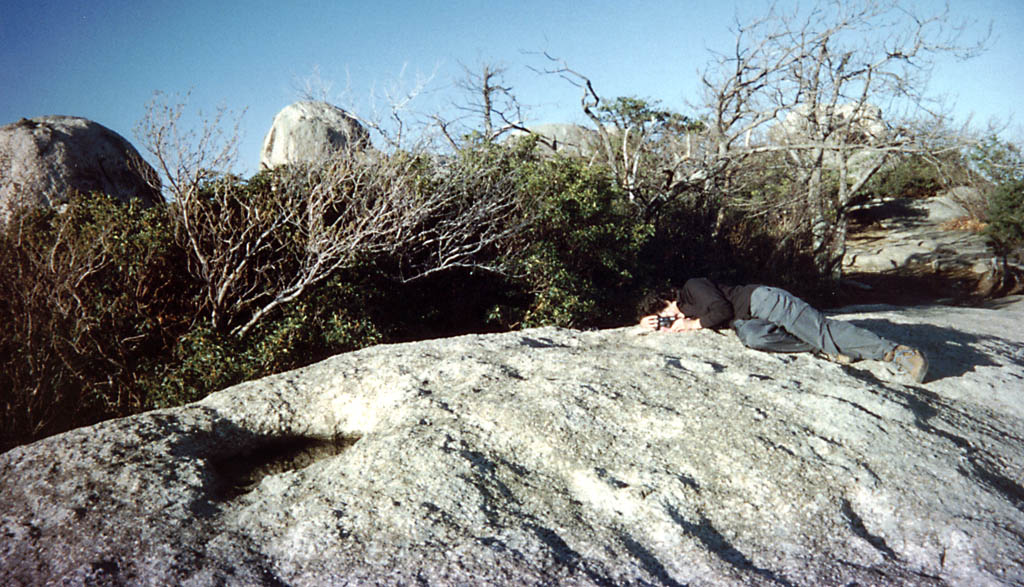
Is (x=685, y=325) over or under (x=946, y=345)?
over

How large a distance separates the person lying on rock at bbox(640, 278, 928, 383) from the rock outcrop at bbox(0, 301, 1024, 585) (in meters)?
→ 0.34

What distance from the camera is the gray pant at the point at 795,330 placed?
14.6 ft

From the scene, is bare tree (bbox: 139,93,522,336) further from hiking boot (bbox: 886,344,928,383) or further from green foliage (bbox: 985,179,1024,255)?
green foliage (bbox: 985,179,1024,255)

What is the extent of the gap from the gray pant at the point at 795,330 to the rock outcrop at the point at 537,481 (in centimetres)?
46

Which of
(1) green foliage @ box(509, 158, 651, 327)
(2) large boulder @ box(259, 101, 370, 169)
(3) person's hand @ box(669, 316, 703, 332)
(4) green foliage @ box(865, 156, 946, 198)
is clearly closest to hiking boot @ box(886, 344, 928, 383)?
(3) person's hand @ box(669, 316, 703, 332)

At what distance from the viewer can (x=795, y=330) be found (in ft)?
15.1

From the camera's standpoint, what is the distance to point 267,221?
6152mm

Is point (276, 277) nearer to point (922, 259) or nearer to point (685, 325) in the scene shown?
point (685, 325)

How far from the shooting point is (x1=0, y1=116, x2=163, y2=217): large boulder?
394 inches

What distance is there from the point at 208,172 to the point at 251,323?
1593 mm

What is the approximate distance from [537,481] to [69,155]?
12049mm

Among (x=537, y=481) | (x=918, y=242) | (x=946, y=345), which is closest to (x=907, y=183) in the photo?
(x=918, y=242)

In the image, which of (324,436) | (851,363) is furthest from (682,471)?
(851,363)

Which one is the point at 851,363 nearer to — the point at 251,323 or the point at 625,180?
the point at 251,323
